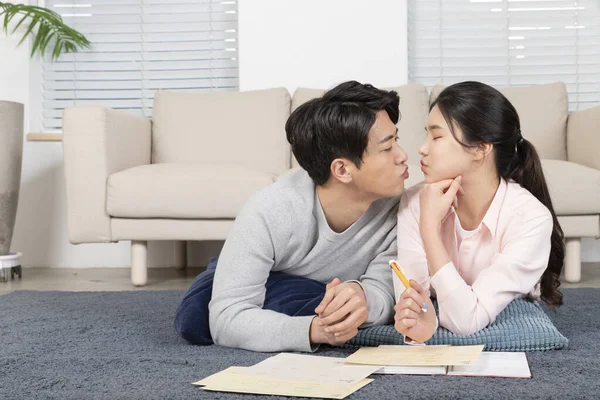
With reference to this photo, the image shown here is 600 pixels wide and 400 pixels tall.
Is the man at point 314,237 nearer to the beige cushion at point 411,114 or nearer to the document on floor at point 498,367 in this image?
the document on floor at point 498,367

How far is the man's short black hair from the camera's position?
1.50 metres

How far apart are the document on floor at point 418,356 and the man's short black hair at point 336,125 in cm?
40

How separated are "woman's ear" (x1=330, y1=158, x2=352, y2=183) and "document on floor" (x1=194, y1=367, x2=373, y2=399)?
492 millimetres

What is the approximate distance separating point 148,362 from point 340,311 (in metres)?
0.39

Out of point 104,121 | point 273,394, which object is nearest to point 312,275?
point 273,394

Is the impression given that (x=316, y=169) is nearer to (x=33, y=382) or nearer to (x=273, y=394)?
(x=273, y=394)

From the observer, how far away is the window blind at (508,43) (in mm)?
3762

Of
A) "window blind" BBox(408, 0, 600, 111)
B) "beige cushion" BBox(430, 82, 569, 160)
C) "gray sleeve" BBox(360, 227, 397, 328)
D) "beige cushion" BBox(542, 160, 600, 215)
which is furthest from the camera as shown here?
"window blind" BBox(408, 0, 600, 111)

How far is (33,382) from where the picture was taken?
125 centimetres

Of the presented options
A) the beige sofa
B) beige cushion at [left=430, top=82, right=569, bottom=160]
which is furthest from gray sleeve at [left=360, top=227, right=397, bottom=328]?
beige cushion at [left=430, top=82, right=569, bottom=160]

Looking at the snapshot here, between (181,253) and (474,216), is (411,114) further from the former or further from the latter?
(474,216)

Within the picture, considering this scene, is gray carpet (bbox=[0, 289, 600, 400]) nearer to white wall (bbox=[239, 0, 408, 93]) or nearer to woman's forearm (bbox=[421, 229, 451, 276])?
woman's forearm (bbox=[421, 229, 451, 276])

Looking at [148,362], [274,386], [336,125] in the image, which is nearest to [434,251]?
[336,125]

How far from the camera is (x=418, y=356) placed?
130 cm
